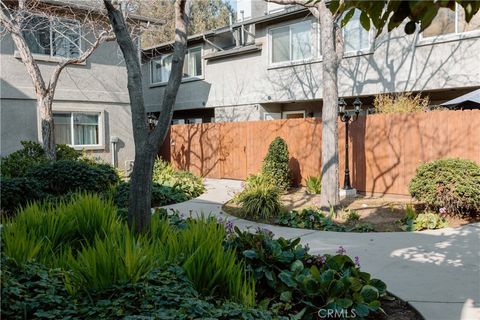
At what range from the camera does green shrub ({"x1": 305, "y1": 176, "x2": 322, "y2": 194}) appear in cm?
1249

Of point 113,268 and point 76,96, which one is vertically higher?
point 76,96

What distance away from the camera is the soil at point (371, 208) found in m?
8.27

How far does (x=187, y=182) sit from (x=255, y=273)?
30.1 ft

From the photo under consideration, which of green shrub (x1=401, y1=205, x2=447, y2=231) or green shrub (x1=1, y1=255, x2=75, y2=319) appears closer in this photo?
green shrub (x1=1, y1=255, x2=75, y2=319)

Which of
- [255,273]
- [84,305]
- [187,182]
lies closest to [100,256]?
[84,305]

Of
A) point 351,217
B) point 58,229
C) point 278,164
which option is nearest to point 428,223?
point 351,217

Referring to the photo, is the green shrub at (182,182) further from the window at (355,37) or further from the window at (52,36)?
the window at (355,37)

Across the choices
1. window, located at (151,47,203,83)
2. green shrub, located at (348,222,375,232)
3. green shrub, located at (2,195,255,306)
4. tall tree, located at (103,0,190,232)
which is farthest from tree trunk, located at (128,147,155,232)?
window, located at (151,47,203,83)

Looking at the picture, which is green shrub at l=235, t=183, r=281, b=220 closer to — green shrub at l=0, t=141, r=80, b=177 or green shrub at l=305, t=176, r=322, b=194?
green shrub at l=305, t=176, r=322, b=194

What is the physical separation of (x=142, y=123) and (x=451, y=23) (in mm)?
11967

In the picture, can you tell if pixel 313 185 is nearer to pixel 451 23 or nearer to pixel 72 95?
pixel 451 23

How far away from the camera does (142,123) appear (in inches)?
204

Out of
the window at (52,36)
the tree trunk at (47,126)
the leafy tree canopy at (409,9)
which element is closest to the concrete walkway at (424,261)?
the leafy tree canopy at (409,9)

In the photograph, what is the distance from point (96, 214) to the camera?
500 cm
